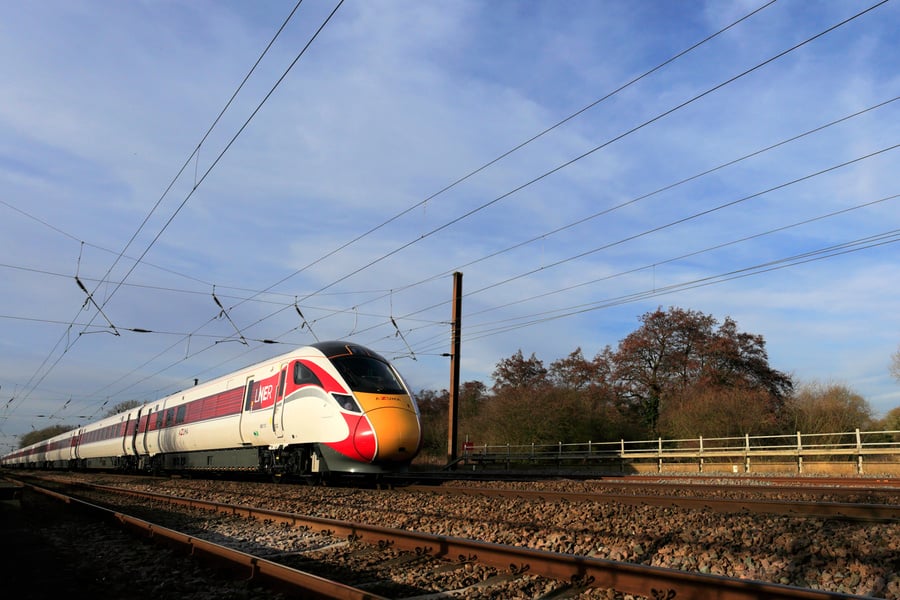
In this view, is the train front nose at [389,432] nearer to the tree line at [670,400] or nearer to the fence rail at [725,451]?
the fence rail at [725,451]

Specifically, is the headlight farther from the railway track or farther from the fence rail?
the fence rail

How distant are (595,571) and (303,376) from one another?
11545mm

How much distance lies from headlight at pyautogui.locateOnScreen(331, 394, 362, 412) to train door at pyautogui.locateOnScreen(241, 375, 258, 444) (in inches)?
165

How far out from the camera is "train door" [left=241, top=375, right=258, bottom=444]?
57.5ft

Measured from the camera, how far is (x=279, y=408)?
1606 centimetres

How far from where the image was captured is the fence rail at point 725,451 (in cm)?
1947

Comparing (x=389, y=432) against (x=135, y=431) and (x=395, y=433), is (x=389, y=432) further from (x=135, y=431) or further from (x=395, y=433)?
(x=135, y=431)

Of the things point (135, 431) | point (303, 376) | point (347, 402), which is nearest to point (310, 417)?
point (303, 376)

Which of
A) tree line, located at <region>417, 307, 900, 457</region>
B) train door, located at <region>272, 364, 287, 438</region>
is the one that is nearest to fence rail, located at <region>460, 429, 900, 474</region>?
tree line, located at <region>417, 307, 900, 457</region>

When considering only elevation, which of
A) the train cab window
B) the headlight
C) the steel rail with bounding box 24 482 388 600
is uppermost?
the train cab window

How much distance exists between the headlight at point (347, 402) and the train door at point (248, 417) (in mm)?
4194

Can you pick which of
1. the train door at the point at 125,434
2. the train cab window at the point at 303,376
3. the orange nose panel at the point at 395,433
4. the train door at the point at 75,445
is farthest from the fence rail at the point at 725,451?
the train door at the point at 75,445

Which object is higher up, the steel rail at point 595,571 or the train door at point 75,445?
the steel rail at point 595,571

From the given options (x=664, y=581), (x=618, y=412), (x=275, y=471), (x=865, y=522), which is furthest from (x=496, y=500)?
(x=618, y=412)
